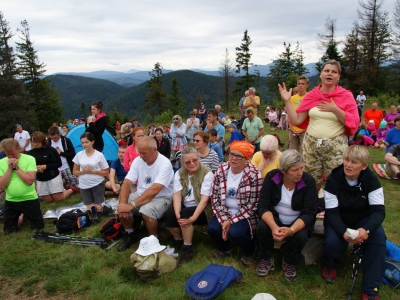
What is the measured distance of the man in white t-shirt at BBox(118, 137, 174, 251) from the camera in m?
3.63

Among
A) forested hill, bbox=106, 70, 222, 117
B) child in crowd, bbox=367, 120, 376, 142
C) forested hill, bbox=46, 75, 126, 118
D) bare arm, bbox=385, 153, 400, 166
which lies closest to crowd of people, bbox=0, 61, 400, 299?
bare arm, bbox=385, 153, 400, 166

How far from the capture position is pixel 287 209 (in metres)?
2.97

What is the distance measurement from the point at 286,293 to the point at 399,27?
3212 cm

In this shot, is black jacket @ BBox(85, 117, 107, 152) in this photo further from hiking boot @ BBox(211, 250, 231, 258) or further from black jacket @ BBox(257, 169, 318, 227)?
black jacket @ BBox(257, 169, 318, 227)

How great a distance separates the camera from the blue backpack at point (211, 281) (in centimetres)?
260

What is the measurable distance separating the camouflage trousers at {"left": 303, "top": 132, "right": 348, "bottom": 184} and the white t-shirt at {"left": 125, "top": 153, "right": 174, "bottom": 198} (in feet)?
5.80

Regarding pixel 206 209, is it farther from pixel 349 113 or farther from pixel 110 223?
pixel 349 113

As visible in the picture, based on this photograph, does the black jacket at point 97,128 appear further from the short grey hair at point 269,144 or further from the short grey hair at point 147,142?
the short grey hair at point 269,144

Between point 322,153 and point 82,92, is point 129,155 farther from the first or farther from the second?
point 82,92

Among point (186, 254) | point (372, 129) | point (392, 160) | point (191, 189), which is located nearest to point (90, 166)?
point (191, 189)

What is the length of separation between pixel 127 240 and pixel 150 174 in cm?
92

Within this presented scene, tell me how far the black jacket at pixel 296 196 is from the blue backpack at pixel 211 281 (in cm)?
68

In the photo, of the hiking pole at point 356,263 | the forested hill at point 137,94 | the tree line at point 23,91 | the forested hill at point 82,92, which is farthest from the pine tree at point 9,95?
the forested hill at point 82,92

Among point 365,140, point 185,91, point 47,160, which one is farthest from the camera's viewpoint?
point 185,91
